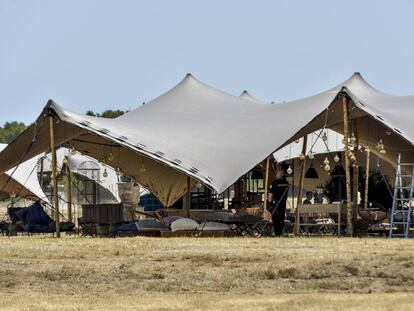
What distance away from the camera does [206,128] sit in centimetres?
2652

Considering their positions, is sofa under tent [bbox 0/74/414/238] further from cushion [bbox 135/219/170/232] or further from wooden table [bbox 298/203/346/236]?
cushion [bbox 135/219/170/232]

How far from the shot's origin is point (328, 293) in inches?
525

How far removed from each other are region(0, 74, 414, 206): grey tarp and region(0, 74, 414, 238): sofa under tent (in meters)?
0.02

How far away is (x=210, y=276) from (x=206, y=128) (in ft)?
39.2

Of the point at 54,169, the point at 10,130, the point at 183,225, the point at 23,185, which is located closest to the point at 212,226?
the point at 183,225

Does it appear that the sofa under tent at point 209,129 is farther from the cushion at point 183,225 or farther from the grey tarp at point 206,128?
the cushion at point 183,225

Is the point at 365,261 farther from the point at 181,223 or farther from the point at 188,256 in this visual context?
the point at 181,223

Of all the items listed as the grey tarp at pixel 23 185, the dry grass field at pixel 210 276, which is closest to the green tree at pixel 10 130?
the grey tarp at pixel 23 185

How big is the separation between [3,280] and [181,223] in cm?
804

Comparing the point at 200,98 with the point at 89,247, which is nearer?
the point at 89,247

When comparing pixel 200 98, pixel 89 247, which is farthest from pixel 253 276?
pixel 200 98

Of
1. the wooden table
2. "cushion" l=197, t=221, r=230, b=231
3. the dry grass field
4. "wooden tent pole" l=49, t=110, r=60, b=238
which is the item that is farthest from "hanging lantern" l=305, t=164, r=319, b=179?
the dry grass field

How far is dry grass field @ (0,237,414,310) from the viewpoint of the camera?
1255 centimetres

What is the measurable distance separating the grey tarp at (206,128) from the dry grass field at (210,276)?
4813 mm
